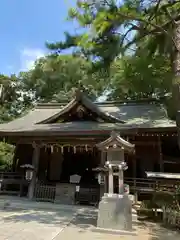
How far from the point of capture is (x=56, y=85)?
29.2 meters

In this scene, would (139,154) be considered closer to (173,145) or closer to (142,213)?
(173,145)

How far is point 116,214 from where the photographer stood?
5797 mm

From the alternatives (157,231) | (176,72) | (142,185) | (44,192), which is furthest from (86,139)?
(157,231)

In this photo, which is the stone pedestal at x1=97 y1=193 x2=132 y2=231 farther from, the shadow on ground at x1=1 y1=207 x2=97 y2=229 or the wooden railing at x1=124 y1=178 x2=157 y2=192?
the wooden railing at x1=124 y1=178 x2=157 y2=192

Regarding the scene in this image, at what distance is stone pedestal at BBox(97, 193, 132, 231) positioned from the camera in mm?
5715

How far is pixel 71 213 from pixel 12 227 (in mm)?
2566

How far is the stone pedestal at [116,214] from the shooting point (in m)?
5.71

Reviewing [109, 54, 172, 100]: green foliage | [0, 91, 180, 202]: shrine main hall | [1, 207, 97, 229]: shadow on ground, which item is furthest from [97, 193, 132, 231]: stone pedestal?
[109, 54, 172, 100]: green foliage

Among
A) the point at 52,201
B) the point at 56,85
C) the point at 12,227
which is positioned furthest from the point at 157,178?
the point at 56,85

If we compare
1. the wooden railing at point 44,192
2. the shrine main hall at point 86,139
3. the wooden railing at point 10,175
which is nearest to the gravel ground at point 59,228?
the wooden railing at point 44,192

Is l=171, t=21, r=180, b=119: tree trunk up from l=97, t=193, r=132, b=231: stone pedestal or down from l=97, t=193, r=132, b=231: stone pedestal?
up

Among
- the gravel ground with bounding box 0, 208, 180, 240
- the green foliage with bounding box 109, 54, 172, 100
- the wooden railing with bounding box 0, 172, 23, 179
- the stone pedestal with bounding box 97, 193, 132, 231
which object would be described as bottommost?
the gravel ground with bounding box 0, 208, 180, 240

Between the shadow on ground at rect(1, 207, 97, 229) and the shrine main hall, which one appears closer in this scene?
the shadow on ground at rect(1, 207, 97, 229)

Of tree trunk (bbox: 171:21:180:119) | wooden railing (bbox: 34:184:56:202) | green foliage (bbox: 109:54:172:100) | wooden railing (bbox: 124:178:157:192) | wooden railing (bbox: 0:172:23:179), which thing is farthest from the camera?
wooden railing (bbox: 0:172:23:179)
